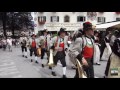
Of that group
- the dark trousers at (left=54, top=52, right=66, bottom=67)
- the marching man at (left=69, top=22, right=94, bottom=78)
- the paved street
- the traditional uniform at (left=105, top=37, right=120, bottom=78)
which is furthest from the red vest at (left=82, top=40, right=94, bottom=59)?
the paved street

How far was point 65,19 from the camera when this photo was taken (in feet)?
155

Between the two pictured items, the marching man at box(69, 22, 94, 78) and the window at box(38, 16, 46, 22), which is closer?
the marching man at box(69, 22, 94, 78)

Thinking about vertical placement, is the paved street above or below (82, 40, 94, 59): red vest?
below

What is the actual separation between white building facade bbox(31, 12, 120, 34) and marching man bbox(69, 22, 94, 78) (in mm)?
37627

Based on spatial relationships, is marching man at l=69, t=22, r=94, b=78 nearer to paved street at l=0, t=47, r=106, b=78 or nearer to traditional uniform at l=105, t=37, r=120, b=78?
traditional uniform at l=105, t=37, r=120, b=78

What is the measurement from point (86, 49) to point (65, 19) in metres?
40.9

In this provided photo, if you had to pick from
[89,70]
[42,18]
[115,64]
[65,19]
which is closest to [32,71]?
[89,70]

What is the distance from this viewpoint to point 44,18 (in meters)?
46.2

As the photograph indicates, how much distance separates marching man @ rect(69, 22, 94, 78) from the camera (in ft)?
20.7

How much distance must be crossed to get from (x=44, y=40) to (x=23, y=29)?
22443mm

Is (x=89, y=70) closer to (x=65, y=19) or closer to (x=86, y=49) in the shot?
(x=86, y=49)

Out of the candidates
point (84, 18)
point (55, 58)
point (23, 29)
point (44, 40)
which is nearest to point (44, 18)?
point (84, 18)
